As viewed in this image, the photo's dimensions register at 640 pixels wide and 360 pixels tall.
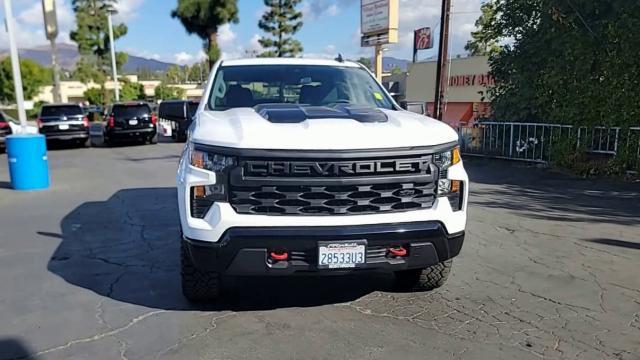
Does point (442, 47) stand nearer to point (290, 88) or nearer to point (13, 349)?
point (290, 88)

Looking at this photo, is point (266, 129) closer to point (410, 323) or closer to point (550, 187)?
point (410, 323)

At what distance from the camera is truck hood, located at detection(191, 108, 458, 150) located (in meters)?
3.49

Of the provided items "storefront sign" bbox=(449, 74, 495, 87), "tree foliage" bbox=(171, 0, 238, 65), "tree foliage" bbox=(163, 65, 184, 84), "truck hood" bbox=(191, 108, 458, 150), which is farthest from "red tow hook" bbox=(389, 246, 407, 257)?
"tree foliage" bbox=(163, 65, 184, 84)

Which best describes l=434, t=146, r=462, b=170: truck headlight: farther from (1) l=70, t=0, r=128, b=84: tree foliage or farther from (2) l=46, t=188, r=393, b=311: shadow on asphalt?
(1) l=70, t=0, r=128, b=84: tree foliage

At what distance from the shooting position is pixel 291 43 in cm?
4675

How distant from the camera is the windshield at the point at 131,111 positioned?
20.2 metres

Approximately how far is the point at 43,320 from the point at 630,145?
1044 cm

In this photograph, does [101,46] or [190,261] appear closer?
[190,261]

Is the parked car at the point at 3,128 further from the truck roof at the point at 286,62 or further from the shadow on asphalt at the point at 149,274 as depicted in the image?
the truck roof at the point at 286,62

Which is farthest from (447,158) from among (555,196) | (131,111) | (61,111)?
(61,111)

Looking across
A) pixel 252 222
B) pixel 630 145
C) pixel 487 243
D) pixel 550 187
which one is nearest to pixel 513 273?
pixel 487 243

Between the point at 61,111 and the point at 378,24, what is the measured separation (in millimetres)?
13030

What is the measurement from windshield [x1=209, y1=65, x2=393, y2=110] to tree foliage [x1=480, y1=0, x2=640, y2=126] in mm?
7781

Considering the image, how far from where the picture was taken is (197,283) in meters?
4.14
